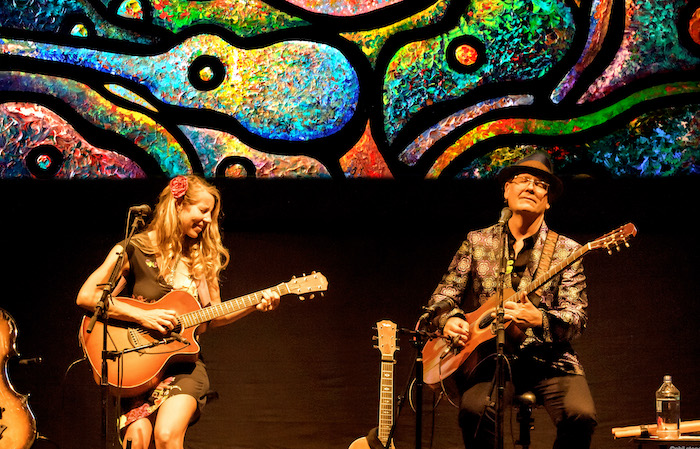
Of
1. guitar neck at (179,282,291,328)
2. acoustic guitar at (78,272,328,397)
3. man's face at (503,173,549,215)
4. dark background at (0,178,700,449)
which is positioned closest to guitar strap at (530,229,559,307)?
man's face at (503,173,549,215)

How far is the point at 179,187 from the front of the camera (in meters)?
4.95

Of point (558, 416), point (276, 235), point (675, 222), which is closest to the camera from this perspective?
point (558, 416)

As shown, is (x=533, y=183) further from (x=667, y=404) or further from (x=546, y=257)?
(x=667, y=404)

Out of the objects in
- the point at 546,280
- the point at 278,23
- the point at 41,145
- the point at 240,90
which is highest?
the point at 278,23

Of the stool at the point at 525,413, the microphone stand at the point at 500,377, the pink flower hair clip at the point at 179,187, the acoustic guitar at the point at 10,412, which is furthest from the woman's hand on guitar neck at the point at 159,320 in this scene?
the stool at the point at 525,413

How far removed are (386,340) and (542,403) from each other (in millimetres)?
1084

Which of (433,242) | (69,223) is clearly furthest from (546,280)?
(69,223)

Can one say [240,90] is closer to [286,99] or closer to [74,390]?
[286,99]

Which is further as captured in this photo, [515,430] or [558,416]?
[515,430]

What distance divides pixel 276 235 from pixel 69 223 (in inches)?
58.8

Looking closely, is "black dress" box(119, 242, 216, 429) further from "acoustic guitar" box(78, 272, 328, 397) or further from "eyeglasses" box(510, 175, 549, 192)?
"eyeglasses" box(510, 175, 549, 192)

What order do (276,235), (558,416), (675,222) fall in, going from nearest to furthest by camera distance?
(558,416), (675,222), (276,235)

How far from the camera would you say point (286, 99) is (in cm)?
640

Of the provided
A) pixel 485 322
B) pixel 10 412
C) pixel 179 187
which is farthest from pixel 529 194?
pixel 10 412
